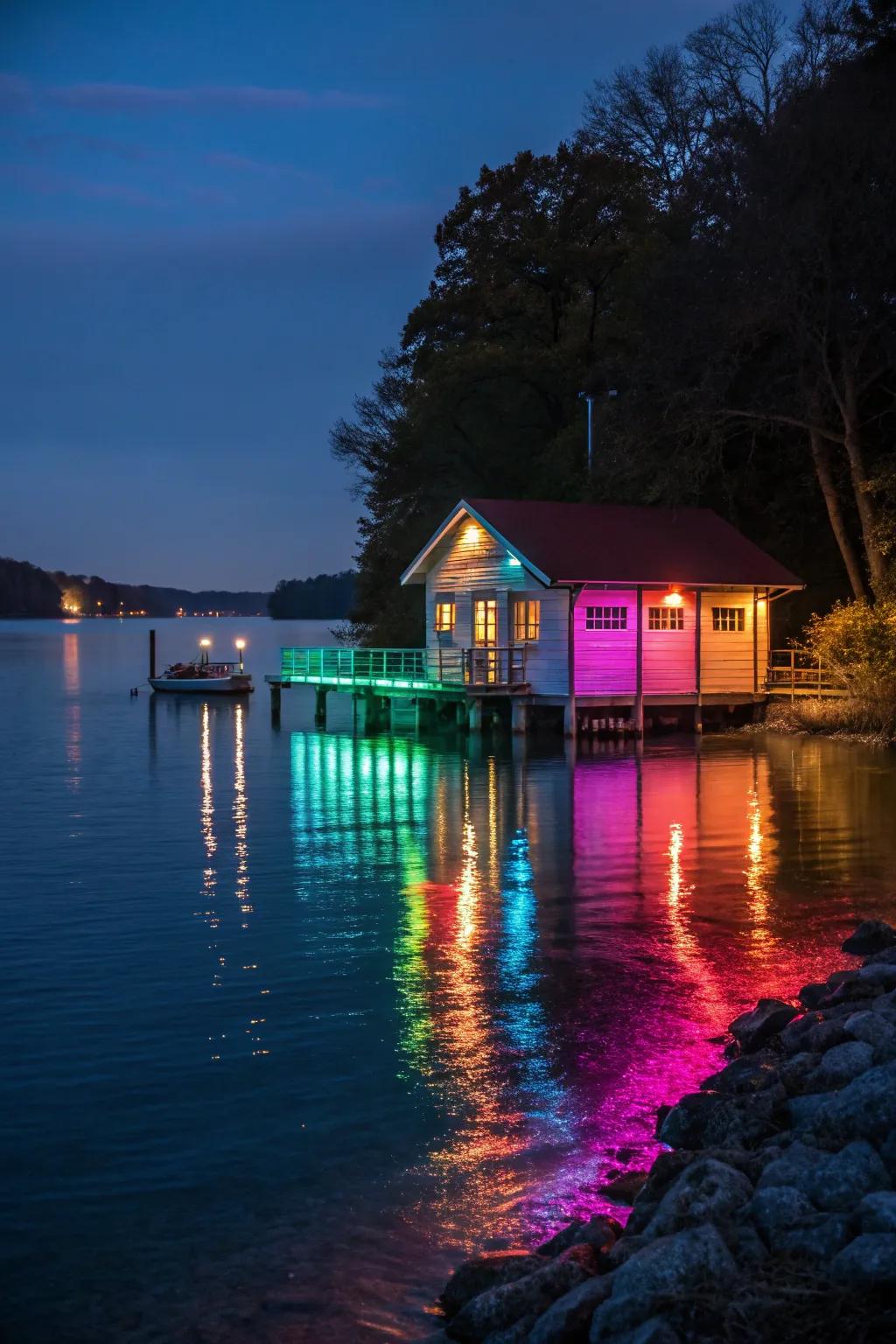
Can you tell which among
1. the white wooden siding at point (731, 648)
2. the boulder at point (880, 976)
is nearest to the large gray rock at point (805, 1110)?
the boulder at point (880, 976)

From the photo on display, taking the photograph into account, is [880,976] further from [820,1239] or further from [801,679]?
[801,679]

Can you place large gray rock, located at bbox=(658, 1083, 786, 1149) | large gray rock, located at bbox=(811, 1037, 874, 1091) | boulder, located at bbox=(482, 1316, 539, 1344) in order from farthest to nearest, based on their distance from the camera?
1. large gray rock, located at bbox=(811, 1037, 874, 1091)
2. large gray rock, located at bbox=(658, 1083, 786, 1149)
3. boulder, located at bbox=(482, 1316, 539, 1344)

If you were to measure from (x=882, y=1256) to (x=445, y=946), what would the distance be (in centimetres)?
837

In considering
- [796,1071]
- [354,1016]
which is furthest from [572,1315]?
[354,1016]

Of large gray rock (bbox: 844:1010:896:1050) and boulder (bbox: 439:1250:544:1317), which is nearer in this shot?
boulder (bbox: 439:1250:544:1317)

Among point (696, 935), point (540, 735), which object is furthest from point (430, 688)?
point (696, 935)

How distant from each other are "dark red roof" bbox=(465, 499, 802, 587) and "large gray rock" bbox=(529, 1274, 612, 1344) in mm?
27739

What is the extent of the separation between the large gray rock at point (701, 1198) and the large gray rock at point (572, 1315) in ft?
1.63

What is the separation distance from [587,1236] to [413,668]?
1299 inches

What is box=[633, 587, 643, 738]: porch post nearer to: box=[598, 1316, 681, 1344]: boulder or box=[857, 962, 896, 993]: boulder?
box=[857, 962, 896, 993]: boulder

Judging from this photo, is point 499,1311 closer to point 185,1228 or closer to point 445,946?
point 185,1228

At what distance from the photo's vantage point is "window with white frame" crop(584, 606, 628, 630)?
34.3 metres

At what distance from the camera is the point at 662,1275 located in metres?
5.59

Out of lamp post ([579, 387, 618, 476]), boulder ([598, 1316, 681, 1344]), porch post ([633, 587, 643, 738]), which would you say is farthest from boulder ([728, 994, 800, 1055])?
lamp post ([579, 387, 618, 476])
